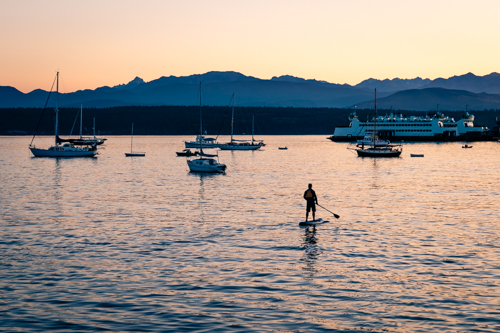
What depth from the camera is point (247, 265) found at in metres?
23.2

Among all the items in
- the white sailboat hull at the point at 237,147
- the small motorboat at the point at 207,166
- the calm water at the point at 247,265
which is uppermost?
the white sailboat hull at the point at 237,147

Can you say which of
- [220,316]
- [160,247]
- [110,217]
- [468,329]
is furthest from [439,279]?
[110,217]

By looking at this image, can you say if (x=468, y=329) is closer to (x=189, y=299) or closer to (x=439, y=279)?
(x=439, y=279)

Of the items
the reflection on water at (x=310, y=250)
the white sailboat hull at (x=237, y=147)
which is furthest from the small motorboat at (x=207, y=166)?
the white sailboat hull at (x=237, y=147)

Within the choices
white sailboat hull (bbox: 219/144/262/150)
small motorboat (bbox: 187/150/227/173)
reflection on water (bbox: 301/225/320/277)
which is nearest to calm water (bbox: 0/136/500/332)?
reflection on water (bbox: 301/225/320/277)

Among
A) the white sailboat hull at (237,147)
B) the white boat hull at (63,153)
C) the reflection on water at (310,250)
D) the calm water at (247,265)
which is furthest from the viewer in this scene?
the white sailboat hull at (237,147)

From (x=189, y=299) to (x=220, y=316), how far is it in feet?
6.53

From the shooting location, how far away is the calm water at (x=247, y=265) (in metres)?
16.8

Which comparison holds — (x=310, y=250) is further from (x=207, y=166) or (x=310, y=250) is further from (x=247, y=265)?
(x=207, y=166)

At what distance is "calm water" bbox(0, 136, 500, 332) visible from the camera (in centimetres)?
1681

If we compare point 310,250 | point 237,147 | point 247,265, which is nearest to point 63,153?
point 237,147

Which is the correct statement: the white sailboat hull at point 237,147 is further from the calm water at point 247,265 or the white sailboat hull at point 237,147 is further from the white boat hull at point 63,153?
the calm water at point 247,265

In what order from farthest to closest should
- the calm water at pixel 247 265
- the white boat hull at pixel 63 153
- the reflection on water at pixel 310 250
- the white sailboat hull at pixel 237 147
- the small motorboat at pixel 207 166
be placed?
the white sailboat hull at pixel 237 147, the white boat hull at pixel 63 153, the small motorboat at pixel 207 166, the reflection on water at pixel 310 250, the calm water at pixel 247 265

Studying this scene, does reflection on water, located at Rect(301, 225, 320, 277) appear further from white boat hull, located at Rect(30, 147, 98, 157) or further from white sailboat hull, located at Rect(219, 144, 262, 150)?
white sailboat hull, located at Rect(219, 144, 262, 150)
